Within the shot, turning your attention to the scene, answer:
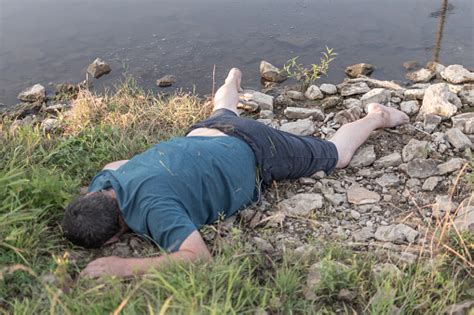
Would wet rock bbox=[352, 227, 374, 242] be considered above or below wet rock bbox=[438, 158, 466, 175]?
below

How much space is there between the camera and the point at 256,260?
9.35 ft

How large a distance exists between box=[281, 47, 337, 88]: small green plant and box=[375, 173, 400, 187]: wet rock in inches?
82.3

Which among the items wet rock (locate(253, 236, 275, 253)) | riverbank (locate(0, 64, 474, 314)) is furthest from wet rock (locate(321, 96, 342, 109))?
wet rock (locate(253, 236, 275, 253))

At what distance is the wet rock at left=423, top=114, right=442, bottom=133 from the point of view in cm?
434

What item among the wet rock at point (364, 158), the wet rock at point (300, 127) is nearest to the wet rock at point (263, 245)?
the wet rock at point (364, 158)

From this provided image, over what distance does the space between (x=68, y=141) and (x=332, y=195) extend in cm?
214

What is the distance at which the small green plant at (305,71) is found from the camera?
5711mm

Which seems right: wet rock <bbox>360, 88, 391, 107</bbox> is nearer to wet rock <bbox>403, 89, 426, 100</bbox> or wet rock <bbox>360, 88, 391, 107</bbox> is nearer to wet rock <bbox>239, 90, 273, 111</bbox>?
wet rock <bbox>403, 89, 426, 100</bbox>

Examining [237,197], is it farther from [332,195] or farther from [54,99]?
[54,99]

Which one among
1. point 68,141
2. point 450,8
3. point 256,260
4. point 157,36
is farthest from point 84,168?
point 450,8

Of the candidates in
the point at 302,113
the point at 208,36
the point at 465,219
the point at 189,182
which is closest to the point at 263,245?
the point at 189,182

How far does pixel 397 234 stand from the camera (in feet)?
10.4

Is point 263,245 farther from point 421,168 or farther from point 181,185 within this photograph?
point 421,168

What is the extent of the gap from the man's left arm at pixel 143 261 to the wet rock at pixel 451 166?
1977mm
